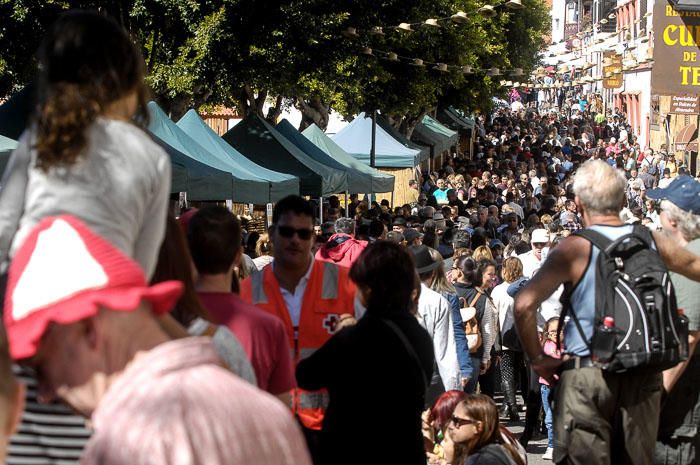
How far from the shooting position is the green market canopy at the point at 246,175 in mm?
14828

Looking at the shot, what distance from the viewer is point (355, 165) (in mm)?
22109

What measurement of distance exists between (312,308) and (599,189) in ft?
4.59

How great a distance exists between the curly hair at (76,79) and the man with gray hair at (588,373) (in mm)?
2428

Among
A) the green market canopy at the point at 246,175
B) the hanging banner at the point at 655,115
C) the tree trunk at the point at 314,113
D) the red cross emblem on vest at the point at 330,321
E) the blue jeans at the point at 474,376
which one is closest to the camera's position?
the red cross emblem on vest at the point at 330,321

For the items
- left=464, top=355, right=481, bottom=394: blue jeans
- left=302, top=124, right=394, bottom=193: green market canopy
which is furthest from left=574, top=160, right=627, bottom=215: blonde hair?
left=302, top=124, right=394, bottom=193: green market canopy

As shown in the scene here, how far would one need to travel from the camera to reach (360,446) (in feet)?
16.2

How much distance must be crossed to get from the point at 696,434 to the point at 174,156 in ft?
28.1

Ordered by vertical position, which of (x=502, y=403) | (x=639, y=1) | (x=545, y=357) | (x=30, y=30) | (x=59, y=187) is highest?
(x=639, y=1)

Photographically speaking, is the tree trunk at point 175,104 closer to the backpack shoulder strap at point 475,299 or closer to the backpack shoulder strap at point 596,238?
the backpack shoulder strap at point 475,299

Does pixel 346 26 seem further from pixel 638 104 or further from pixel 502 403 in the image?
pixel 638 104

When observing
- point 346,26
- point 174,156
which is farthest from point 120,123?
point 346,26

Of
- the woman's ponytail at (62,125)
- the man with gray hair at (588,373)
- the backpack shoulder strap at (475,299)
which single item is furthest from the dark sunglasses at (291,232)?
the backpack shoulder strap at (475,299)

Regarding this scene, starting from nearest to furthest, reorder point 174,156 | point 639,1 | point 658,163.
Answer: point 174,156
point 658,163
point 639,1

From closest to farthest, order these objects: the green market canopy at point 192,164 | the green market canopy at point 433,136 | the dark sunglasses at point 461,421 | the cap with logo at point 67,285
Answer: the cap with logo at point 67,285
the dark sunglasses at point 461,421
the green market canopy at point 192,164
the green market canopy at point 433,136
